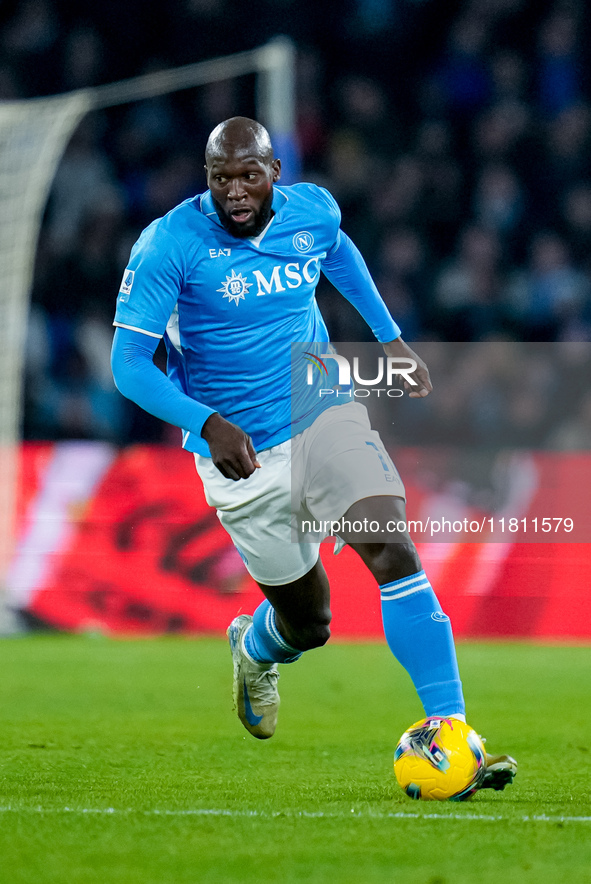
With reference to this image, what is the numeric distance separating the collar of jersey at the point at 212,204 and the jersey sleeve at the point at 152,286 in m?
0.20

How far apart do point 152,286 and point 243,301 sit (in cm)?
38

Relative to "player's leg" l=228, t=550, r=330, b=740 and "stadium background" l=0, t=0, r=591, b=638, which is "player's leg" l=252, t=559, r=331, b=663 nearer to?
"player's leg" l=228, t=550, r=330, b=740

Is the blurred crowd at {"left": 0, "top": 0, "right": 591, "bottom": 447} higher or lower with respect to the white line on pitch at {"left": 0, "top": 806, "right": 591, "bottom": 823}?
higher

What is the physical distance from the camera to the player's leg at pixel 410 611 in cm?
411

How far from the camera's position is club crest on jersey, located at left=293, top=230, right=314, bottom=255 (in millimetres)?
4660

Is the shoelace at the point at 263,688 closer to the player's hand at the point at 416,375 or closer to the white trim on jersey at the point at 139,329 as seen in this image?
the player's hand at the point at 416,375

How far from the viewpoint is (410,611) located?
4.14 m

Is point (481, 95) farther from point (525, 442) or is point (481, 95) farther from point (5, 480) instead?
point (5, 480)

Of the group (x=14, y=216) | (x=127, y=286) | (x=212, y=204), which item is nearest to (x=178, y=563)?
(x=14, y=216)

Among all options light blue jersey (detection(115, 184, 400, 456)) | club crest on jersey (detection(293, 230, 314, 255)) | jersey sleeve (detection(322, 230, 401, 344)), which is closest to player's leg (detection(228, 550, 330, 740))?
light blue jersey (detection(115, 184, 400, 456))

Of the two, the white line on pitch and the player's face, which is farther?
→ the player's face

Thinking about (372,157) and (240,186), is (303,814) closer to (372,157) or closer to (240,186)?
(240,186)

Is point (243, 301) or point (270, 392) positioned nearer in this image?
point (243, 301)

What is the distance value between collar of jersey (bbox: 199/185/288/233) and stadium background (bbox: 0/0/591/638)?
177 inches
